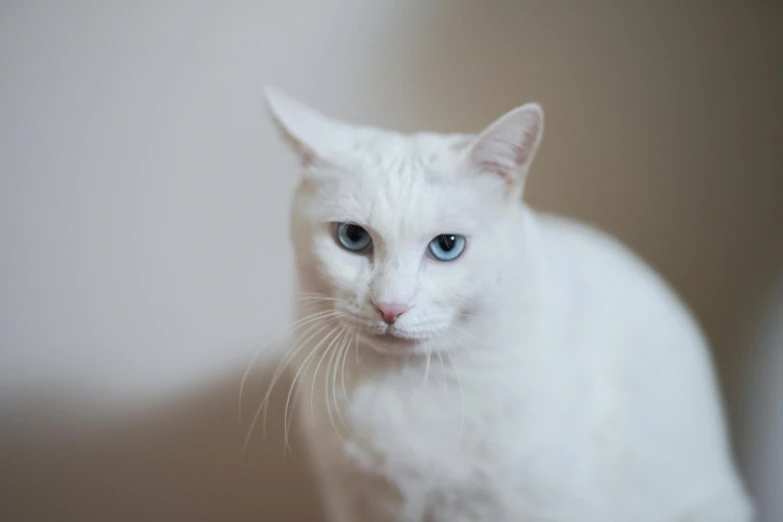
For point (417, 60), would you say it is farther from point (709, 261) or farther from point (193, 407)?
point (193, 407)

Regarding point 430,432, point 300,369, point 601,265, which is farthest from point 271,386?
point 601,265

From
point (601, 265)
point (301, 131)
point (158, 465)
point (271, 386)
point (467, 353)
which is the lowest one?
point (158, 465)

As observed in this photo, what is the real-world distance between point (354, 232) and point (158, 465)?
548mm

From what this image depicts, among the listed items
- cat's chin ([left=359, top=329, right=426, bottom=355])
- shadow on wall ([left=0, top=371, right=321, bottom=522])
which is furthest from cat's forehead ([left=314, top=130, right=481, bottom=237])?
shadow on wall ([left=0, top=371, right=321, bottom=522])

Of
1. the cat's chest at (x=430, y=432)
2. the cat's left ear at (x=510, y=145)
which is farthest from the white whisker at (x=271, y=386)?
the cat's left ear at (x=510, y=145)

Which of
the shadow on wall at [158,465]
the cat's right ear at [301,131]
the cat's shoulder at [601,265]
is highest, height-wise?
the cat's right ear at [301,131]

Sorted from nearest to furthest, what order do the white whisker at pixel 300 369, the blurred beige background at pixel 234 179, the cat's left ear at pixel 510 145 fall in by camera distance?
the cat's left ear at pixel 510 145 < the white whisker at pixel 300 369 < the blurred beige background at pixel 234 179

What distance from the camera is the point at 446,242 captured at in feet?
2.50

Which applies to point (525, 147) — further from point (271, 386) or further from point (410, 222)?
point (271, 386)

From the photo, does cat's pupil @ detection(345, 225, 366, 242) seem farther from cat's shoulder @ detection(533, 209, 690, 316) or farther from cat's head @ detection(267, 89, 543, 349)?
cat's shoulder @ detection(533, 209, 690, 316)

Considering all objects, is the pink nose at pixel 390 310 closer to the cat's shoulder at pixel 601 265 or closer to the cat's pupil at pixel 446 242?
the cat's pupil at pixel 446 242

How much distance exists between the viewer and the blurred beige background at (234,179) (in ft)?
3.05

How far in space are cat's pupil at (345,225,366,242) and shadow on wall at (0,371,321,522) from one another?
1.15 ft

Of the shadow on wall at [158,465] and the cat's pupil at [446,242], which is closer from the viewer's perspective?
the cat's pupil at [446,242]
